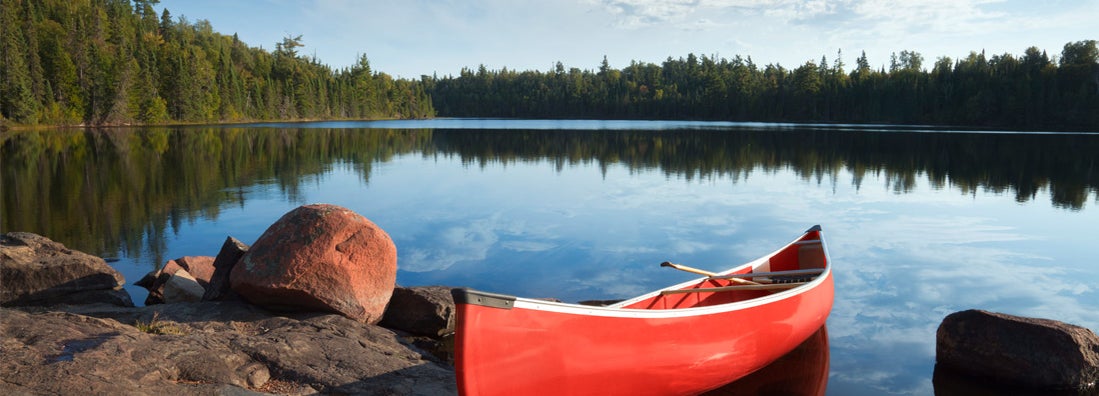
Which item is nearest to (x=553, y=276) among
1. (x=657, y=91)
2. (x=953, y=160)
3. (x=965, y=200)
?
(x=965, y=200)

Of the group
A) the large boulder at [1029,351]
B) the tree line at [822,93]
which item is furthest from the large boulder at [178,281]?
the tree line at [822,93]

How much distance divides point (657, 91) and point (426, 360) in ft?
495

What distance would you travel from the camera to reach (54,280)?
904 cm

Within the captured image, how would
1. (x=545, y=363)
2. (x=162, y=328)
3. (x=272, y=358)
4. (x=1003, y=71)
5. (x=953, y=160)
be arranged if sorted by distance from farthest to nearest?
(x=1003, y=71), (x=953, y=160), (x=162, y=328), (x=272, y=358), (x=545, y=363)

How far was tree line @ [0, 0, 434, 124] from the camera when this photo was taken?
7044cm

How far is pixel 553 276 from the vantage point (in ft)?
40.4

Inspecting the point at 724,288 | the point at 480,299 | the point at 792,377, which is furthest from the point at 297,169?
the point at 480,299

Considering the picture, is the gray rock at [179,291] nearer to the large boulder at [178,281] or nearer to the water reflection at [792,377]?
the large boulder at [178,281]

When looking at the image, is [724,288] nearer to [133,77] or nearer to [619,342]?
[619,342]

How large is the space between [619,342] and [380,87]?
156199mm

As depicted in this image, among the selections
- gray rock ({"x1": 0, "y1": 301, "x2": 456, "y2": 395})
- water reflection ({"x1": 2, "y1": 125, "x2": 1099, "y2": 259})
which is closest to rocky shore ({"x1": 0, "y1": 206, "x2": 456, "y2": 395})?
gray rock ({"x1": 0, "y1": 301, "x2": 456, "y2": 395})

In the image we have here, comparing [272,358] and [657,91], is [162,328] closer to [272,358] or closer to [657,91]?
[272,358]

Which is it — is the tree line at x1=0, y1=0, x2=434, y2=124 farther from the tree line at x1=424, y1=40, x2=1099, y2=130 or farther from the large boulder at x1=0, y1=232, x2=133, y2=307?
the large boulder at x1=0, y1=232, x2=133, y2=307

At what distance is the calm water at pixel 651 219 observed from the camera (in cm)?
1140
